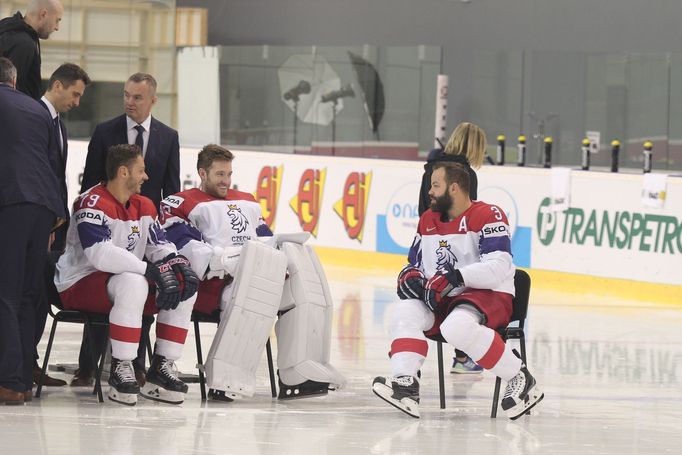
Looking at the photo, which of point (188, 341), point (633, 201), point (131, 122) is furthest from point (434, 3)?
point (131, 122)

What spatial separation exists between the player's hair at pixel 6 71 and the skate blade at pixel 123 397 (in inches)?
51.1

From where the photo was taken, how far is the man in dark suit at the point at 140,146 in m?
6.32

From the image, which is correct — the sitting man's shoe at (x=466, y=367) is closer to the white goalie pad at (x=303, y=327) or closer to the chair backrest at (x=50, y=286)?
the white goalie pad at (x=303, y=327)

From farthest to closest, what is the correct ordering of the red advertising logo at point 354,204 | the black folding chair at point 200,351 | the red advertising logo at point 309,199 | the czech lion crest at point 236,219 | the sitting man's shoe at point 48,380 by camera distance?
the red advertising logo at point 309,199, the red advertising logo at point 354,204, the sitting man's shoe at point 48,380, the czech lion crest at point 236,219, the black folding chair at point 200,351

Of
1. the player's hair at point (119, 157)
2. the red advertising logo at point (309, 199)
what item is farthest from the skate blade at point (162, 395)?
the red advertising logo at point (309, 199)

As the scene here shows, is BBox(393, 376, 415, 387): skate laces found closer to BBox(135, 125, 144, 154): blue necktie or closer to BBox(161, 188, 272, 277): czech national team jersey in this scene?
BBox(161, 188, 272, 277): czech national team jersey

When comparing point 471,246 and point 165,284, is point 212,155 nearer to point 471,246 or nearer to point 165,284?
point 165,284

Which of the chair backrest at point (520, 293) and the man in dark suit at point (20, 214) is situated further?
the chair backrest at point (520, 293)

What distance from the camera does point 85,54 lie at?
17.1 meters

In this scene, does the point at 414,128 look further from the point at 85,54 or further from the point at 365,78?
the point at 85,54

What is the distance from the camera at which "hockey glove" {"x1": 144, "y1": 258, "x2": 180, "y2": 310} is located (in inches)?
223

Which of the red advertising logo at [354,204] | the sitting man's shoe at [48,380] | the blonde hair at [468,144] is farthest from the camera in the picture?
the red advertising logo at [354,204]

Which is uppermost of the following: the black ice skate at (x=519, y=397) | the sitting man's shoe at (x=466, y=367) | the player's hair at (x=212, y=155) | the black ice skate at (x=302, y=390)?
the player's hair at (x=212, y=155)

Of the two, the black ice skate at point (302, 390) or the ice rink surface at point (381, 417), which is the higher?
the black ice skate at point (302, 390)
